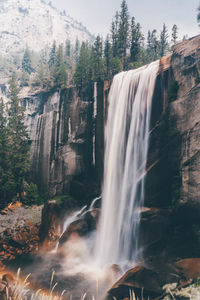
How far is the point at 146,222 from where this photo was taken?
1792cm

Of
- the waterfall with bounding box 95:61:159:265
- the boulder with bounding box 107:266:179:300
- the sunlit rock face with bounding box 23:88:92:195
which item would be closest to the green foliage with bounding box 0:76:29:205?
the sunlit rock face with bounding box 23:88:92:195

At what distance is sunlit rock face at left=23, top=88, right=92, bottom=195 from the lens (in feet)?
95.3

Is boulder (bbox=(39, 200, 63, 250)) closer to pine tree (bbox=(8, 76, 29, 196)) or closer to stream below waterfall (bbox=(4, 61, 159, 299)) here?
stream below waterfall (bbox=(4, 61, 159, 299))

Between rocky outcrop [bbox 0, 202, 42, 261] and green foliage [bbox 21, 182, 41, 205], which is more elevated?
green foliage [bbox 21, 182, 41, 205]

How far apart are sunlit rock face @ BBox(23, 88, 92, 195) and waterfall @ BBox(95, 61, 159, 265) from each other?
5.37m

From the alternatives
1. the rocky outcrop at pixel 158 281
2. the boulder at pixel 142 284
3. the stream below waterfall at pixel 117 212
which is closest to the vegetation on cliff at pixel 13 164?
the stream below waterfall at pixel 117 212

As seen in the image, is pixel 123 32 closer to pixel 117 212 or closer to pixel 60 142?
pixel 60 142

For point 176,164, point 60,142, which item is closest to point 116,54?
point 60,142

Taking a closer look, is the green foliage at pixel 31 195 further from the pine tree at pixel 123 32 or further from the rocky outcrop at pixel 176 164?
the pine tree at pixel 123 32

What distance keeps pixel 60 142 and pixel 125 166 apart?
1389 cm

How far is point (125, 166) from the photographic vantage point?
2066 centimetres

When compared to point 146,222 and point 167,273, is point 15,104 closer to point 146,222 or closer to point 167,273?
point 146,222

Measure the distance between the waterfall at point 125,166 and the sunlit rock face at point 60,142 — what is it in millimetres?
5369

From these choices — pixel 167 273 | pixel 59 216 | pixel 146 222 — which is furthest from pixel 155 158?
pixel 59 216
